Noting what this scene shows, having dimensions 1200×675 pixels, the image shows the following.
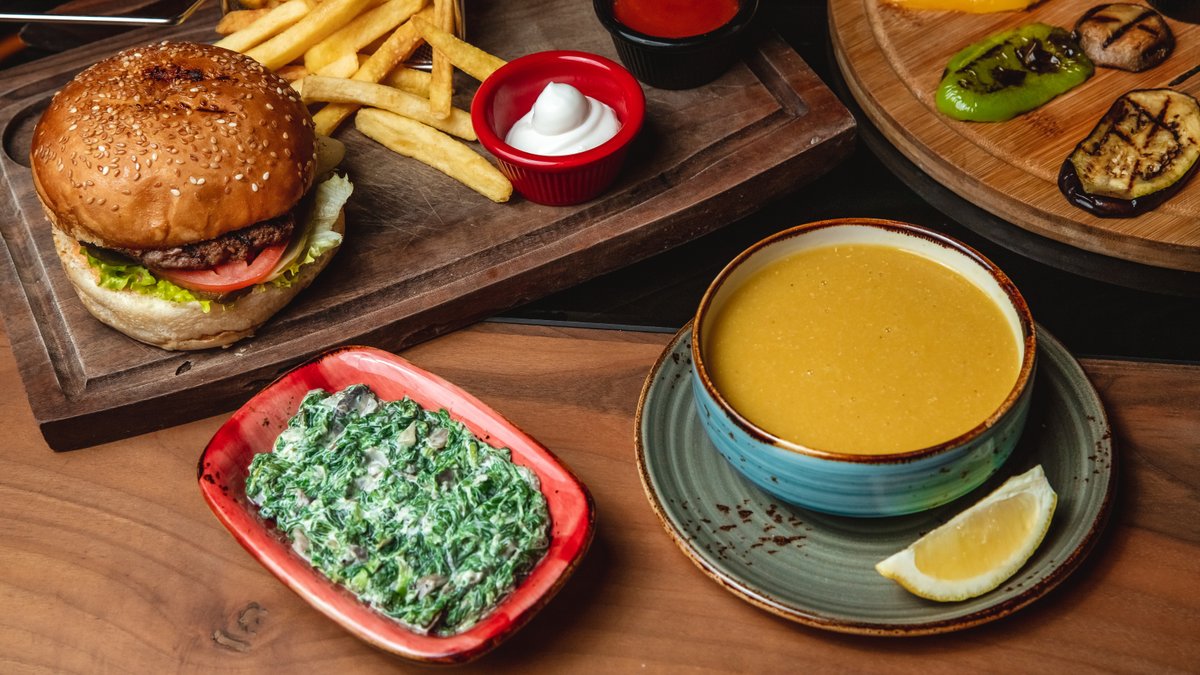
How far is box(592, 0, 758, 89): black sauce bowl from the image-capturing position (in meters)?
3.16

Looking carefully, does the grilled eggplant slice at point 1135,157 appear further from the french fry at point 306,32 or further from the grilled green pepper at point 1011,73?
the french fry at point 306,32

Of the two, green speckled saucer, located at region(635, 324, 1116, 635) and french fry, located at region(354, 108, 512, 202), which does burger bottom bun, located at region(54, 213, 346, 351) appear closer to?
french fry, located at region(354, 108, 512, 202)

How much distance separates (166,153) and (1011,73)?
244 cm

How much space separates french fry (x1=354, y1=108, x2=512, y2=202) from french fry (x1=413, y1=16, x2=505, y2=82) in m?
0.22

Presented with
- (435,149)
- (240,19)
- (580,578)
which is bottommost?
(580,578)

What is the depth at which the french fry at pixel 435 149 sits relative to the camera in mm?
2996

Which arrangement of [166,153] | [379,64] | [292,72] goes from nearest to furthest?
[166,153] < [379,64] < [292,72]

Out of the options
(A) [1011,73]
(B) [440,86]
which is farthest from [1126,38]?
(B) [440,86]

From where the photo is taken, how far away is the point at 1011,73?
10.3ft

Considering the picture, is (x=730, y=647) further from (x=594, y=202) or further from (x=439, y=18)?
(x=439, y=18)

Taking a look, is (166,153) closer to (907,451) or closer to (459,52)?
(459,52)

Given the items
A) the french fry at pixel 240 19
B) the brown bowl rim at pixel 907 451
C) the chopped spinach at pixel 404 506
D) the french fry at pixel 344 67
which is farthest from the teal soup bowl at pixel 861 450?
the french fry at pixel 240 19

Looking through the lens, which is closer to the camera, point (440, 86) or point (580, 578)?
point (580, 578)

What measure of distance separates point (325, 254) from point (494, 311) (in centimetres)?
50
